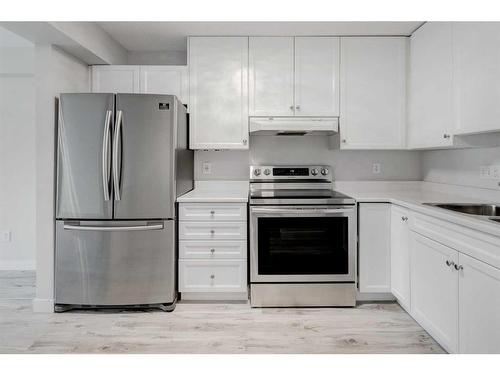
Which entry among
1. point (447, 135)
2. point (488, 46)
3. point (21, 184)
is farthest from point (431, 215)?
point (21, 184)

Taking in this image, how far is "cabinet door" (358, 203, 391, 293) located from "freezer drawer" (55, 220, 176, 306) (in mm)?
1490

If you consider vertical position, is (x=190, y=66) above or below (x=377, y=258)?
above

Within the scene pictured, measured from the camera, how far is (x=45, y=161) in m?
2.73

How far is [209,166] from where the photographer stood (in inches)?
139

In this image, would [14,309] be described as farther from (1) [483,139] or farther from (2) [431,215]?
(1) [483,139]

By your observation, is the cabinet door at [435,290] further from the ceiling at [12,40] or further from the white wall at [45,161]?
the ceiling at [12,40]

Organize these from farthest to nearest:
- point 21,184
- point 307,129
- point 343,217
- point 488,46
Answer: point 21,184, point 307,129, point 343,217, point 488,46

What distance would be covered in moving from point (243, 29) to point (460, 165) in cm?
209

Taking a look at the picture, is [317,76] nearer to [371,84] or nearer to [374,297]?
[371,84]

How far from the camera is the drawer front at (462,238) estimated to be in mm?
1607

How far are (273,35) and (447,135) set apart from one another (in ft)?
5.37

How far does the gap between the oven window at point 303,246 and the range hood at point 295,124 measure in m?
0.82

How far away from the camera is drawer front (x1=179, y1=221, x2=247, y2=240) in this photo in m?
2.86

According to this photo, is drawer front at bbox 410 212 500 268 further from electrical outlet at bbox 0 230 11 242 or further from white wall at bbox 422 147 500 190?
electrical outlet at bbox 0 230 11 242
